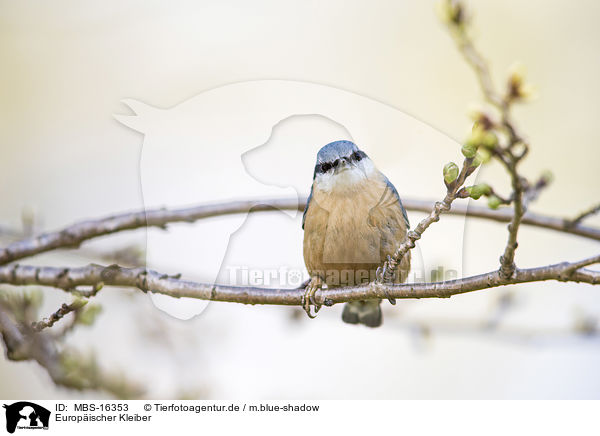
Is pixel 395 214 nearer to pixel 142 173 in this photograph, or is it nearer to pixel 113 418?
pixel 142 173

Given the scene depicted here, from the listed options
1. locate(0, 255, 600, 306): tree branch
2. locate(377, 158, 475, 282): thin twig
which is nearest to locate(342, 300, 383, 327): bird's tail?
locate(0, 255, 600, 306): tree branch

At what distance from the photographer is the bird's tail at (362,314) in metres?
2.19

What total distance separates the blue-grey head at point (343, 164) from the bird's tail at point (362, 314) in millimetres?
674

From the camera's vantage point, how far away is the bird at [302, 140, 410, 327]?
1.65 metres

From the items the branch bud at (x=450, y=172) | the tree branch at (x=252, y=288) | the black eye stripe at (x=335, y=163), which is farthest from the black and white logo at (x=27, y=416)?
the branch bud at (x=450, y=172)

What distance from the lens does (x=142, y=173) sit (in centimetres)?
172

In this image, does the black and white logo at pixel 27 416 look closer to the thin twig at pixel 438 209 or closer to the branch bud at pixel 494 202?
the thin twig at pixel 438 209

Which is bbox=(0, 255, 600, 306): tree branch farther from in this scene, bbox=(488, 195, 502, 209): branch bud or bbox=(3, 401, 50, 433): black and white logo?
bbox=(3, 401, 50, 433): black and white logo

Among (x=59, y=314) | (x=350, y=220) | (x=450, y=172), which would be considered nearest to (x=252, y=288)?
(x=350, y=220)

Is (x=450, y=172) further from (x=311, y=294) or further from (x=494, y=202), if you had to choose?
(x=311, y=294)

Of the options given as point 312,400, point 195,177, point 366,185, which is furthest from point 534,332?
point 195,177

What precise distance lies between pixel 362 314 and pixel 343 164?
78 cm

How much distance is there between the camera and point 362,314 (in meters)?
2.21

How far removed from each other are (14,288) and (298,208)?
0.93 meters
